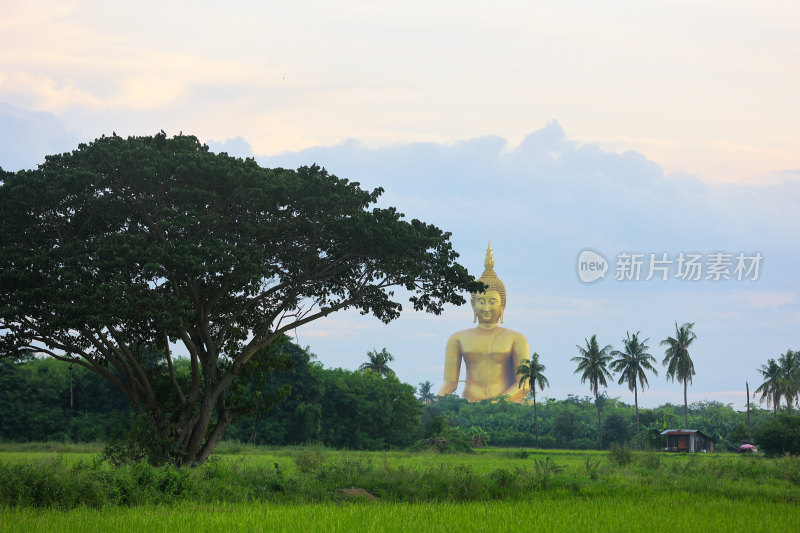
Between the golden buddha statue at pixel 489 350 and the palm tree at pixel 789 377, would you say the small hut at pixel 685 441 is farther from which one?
the golden buddha statue at pixel 489 350

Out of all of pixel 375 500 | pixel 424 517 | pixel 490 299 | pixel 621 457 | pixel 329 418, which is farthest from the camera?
pixel 490 299

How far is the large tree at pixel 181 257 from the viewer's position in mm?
22531

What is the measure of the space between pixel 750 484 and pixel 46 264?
2166cm

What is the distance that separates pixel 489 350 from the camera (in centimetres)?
8225

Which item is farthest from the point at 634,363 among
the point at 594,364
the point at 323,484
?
the point at 323,484

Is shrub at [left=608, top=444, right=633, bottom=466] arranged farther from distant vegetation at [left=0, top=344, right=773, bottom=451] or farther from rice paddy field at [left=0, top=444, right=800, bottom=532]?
distant vegetation at [left=0, top=344, right=773, bottom=451]

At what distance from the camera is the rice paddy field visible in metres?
16.3

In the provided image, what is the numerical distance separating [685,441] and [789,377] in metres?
15.4

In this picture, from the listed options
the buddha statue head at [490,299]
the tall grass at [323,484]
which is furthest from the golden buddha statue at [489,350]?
the tall grass at [323,484]

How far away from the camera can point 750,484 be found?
1006 inches

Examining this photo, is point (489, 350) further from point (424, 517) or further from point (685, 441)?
point (424, 517)

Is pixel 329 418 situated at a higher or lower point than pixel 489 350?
lower

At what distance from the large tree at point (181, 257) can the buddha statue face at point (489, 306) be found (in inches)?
2139

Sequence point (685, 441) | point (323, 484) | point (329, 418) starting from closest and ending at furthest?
point (323, 484), point (685, 441), point (329, 418)
